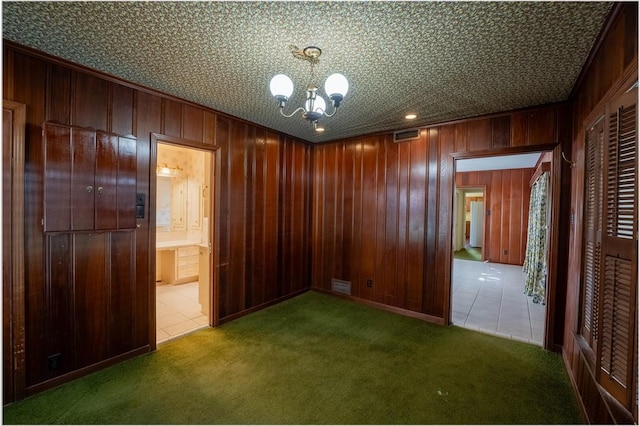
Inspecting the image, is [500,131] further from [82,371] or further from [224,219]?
[82,371]

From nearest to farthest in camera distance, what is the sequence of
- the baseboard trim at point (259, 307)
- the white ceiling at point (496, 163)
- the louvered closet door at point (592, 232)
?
the louvered closet door at point (592, 232) → the baseboard trim at point (259, 307) → the white ceiling at point (496, 163)

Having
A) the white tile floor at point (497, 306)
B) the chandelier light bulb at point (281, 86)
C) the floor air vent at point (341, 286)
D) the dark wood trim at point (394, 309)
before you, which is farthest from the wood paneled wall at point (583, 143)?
the floor air vent at point (341, 286)

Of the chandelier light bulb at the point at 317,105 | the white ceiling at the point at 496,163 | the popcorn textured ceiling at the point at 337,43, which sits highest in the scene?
the white ceiling at the point at 496,163

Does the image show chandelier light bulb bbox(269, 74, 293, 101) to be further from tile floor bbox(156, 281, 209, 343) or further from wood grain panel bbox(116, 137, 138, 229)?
tile floor bbox(156, 281, 209, 343)

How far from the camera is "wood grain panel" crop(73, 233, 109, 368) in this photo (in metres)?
2.25

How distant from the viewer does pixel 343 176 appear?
4.31 m

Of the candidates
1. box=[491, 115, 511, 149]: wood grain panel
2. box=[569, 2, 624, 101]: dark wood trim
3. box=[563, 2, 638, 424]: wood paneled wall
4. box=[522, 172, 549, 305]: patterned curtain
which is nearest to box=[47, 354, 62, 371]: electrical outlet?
box=[563, 2, 638, 424]: wood paneled wall

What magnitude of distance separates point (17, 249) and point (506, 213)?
29.6 feet

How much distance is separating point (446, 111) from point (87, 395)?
4195 millimetres

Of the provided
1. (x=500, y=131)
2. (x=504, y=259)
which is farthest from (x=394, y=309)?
(x=504, y=259)

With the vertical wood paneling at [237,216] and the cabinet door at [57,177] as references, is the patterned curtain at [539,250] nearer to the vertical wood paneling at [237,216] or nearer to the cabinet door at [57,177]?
the vertical wood paneling at [237,216]

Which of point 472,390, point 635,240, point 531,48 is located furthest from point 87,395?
point 531,48

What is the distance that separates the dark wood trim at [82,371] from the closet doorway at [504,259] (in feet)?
11.7

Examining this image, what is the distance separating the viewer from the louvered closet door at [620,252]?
4.29 feet
